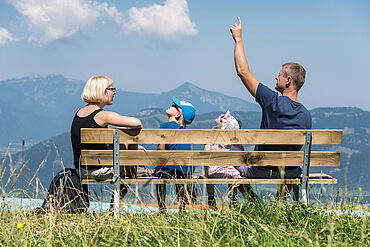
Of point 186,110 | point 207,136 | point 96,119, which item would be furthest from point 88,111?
point 207,136

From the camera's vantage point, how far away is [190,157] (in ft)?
12.8

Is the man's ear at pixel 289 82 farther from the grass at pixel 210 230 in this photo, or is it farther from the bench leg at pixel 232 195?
the grass at pixel 210 230

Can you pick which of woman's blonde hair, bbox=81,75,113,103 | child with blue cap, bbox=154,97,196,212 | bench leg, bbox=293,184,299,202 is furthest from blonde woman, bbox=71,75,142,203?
bench leg, bbox=293,184,299,202

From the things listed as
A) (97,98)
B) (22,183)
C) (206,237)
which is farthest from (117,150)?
(206,237)

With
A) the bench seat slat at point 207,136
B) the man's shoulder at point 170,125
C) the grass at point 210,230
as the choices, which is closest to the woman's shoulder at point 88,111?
the bench seat slat at point 207,136

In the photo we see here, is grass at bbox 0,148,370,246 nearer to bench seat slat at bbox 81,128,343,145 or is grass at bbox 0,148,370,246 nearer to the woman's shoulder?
bench seat slat at bbox 81,128,343,145

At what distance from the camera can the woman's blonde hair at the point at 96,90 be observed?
4.18 m

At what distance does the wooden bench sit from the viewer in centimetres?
382

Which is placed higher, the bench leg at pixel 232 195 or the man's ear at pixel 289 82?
the man's ear at pixel 289 82

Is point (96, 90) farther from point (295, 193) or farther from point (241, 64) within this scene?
point (295, 193)

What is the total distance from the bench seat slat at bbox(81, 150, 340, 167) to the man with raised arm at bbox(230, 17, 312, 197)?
0.57 feet

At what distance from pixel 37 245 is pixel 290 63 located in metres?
3.12

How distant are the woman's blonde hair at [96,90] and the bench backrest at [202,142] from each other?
0.51 meters

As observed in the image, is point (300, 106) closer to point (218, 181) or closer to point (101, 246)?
point (218, 181)
